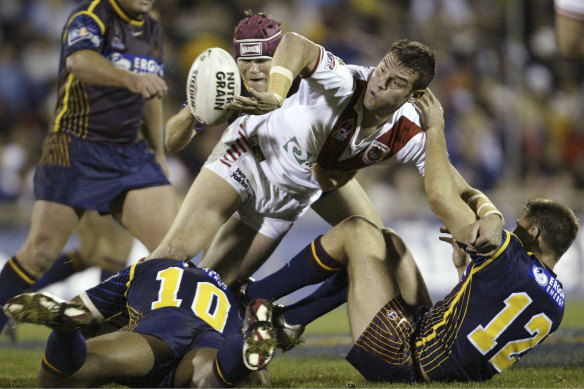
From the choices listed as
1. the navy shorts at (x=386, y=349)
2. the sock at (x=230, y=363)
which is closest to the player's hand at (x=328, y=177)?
the navy shorts at (x=386, y=349)

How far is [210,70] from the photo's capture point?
3.76 m

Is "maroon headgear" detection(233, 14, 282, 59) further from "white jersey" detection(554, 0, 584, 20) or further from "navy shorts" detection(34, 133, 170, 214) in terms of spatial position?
"white jersey" detection(554, 0, 584, 20)

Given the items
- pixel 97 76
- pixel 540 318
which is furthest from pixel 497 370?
pixel 97 76

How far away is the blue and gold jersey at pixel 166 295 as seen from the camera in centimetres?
342

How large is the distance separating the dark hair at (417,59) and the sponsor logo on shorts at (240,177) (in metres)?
1.09

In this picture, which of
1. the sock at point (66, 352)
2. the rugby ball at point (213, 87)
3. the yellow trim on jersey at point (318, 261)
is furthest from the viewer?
the yellow trim on jersey at point (318, 261)

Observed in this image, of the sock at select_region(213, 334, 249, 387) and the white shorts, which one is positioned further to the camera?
the white shorts

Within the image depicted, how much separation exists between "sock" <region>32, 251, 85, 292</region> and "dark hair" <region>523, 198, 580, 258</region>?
3794 mm

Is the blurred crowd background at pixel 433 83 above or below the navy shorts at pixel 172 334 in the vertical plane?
below

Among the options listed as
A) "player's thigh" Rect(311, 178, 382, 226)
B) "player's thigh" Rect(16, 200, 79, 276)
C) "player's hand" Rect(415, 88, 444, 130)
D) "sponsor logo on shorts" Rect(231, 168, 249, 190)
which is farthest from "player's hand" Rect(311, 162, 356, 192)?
"player's thigh" Rect(16, 200, 79, 276)

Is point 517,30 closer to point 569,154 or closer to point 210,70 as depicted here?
point 569,154

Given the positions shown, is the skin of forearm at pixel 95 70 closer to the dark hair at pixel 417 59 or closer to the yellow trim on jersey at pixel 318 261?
the yellow trim on jersey at pixel 318 261

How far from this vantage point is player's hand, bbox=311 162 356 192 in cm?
436

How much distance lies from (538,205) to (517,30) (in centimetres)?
800
